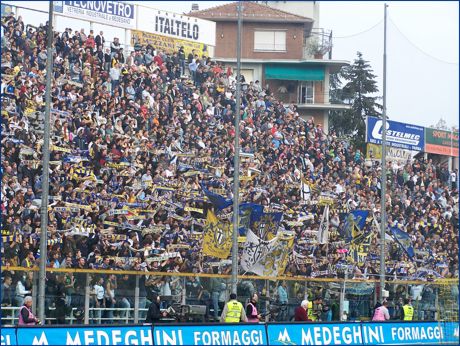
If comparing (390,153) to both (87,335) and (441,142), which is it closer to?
(441,142)

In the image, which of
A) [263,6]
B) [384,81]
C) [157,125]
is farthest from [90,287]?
[263,6]

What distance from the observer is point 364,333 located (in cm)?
2802

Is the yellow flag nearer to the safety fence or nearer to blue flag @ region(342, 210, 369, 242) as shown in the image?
the safety fence

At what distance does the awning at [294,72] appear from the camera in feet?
169

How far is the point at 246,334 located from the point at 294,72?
2800cm

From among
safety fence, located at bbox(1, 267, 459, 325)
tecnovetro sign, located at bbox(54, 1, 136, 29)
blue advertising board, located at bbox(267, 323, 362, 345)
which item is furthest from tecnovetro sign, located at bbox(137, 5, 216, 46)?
blue advertising board, located at bbox(267, 323, 362, 345)

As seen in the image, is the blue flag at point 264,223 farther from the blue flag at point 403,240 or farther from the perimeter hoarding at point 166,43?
the perimeter hoarding at point 166,43

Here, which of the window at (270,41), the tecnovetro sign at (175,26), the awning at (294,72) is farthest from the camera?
the window at (270,41)

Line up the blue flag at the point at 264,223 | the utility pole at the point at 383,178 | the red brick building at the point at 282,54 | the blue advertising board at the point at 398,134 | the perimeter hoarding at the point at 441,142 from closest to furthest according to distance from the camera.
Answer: the blue flag at the point at 264,223 < the utility pole at the point at 383,178 < the blue advertising board at the point at 398,134 < the red brick building at the point at 282,54 < the perimeter hoarding at the point at 441,142

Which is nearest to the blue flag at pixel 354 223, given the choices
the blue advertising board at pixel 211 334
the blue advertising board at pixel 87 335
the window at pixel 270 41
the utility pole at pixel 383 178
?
the utility pole at pixel 383 178

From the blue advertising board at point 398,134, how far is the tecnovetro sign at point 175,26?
8.48 meters

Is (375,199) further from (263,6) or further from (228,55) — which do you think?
(263,6)

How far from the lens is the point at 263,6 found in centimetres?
6281

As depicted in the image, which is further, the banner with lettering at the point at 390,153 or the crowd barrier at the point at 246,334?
the banner with lettering at the point at 390,153
